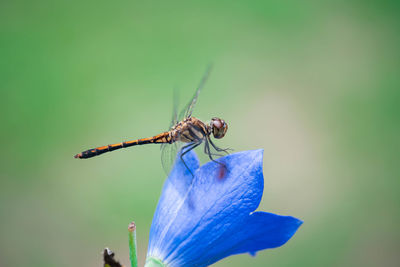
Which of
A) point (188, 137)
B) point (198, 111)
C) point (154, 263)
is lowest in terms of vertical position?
point (154, 263)

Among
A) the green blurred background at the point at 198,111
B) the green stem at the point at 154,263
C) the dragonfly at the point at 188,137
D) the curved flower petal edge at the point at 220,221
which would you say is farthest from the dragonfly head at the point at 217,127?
the green blurred background at the point at 198,111

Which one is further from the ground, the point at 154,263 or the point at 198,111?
the point at 198,111

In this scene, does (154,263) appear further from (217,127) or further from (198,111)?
(198,111)

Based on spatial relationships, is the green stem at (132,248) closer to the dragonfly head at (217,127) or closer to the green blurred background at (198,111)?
the dragonfly head at (217,127)

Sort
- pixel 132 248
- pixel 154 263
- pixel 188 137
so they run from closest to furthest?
pixel 132 248 < pixel 154 263 < pixel 188 137

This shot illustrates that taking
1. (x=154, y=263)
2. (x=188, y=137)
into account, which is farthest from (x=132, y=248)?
(x=188, y=137)

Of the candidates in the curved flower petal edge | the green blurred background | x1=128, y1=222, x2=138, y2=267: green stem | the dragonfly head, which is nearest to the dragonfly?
the dragonfly head

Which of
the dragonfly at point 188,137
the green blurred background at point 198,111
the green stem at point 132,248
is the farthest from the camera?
the green blurred background at point 198,111
